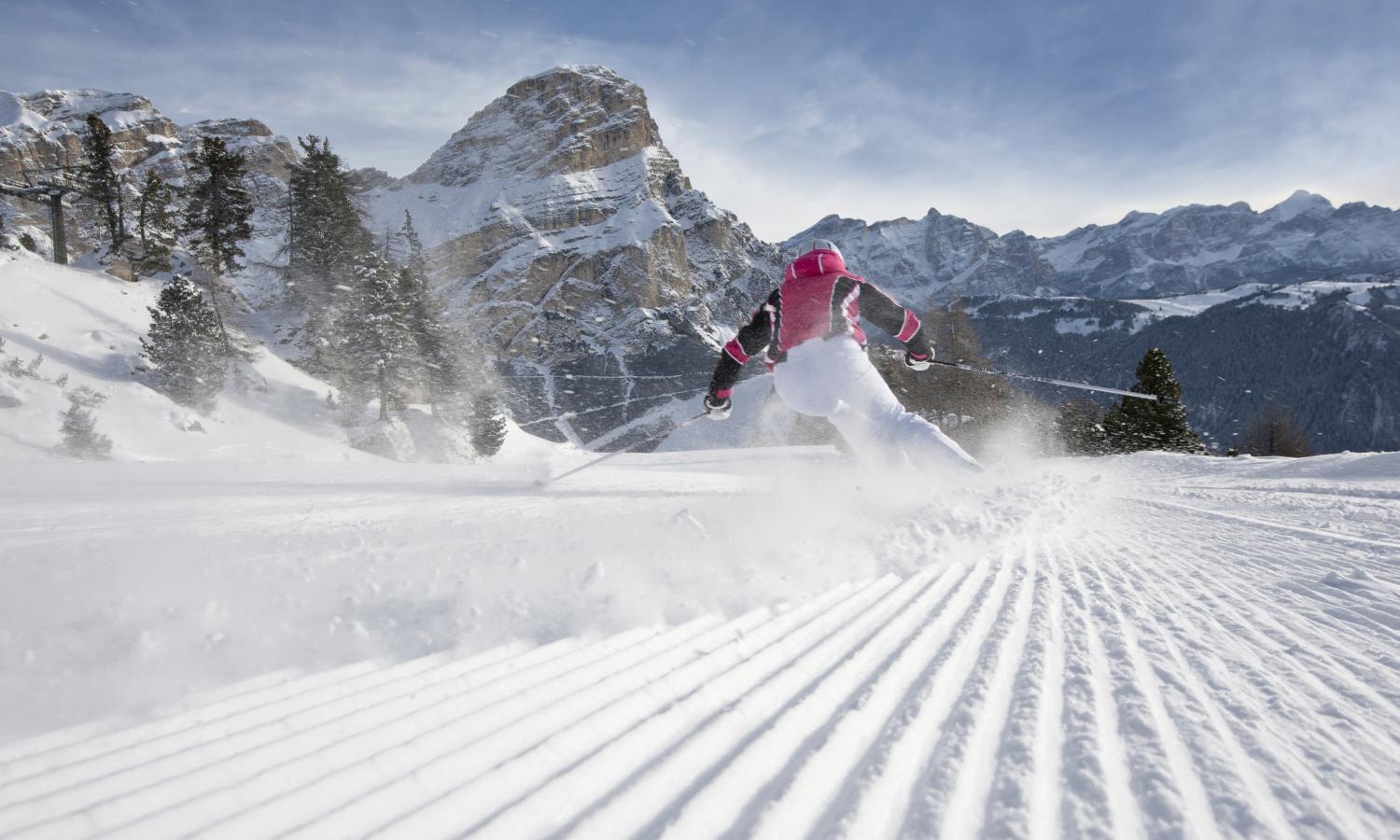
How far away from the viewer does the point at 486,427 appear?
2564 centimetres

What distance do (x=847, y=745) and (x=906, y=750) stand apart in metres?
0.13

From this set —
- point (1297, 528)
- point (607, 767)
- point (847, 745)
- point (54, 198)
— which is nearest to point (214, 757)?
point (607, 767)

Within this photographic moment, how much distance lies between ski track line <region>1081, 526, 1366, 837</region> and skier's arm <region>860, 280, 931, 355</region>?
12.1 feet

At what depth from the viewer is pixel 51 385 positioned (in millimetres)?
14922

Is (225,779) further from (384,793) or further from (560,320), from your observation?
(560,320)

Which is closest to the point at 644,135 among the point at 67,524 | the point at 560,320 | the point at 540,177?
the point at 540,177

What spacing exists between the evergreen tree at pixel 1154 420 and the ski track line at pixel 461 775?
919 inches

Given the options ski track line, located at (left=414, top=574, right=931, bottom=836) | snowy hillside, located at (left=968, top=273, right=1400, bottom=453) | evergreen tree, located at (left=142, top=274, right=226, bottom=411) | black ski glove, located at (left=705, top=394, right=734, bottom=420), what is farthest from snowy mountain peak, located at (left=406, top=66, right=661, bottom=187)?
ski track line, located at (left=414, top=574, right=931, bottom=836)

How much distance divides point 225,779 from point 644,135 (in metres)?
156

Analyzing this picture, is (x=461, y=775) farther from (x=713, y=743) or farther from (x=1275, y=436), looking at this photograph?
(x=1275, y=436)

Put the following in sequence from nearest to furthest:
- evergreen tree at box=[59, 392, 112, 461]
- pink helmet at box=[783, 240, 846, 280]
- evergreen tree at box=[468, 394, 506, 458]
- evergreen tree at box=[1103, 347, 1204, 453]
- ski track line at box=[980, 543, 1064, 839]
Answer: ski track line at box=[980, 543, 1064, 839] < pink helmet at box=[783, 240, 846, 280] < evergreen tree at box=[59, 392, 112, 461] < evergreen tree at box=[1103, 347, 1204, 453] < evergreen tree at box=[468, 394, 506, 458]

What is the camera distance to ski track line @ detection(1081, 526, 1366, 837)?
1.12 m

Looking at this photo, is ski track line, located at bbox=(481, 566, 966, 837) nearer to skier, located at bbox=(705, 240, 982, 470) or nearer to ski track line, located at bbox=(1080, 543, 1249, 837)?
ski track line, located at bbox=(1080, 543, 1249, 837)

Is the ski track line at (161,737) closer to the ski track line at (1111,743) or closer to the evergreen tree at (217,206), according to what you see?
the ski track line at (1111,743)
